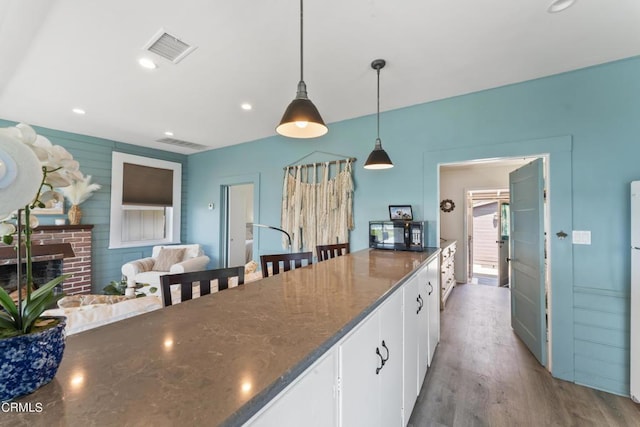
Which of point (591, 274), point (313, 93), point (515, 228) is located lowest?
point (591, 274)

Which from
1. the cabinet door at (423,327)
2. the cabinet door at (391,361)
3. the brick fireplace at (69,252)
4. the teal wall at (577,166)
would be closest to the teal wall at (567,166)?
the teal wall at (577,166)

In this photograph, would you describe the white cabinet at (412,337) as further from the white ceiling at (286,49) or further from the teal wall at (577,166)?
the white ceiling at (286,49)

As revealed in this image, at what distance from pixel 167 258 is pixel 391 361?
4.39 meters

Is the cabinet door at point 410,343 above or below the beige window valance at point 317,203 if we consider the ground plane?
below

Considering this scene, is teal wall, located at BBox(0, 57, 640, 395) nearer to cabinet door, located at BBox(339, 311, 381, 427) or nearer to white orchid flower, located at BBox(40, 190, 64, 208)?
cabinet door, located at BBox(339, 311, 381, 427)

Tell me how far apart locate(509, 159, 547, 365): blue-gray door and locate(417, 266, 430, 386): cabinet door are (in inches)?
46.3

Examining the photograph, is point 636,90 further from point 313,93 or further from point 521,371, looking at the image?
point 313,93

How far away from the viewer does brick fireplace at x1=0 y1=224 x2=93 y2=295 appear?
12.4 feet

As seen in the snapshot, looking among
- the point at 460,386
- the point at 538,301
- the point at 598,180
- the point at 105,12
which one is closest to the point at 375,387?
the point at 460,386

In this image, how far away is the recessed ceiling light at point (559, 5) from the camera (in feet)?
5.41

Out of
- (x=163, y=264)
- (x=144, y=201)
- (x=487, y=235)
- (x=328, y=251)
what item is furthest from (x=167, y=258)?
(x=487, y=235)

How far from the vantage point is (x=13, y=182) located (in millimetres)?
468

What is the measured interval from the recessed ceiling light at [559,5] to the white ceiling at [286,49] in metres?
0.04

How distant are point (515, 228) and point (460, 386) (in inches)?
74.6
